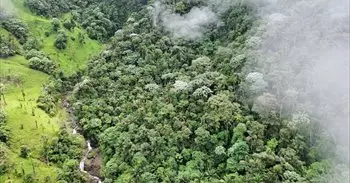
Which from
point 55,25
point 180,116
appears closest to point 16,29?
point 55,25

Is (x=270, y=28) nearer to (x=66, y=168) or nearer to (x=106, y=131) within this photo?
(x=106, y=131)

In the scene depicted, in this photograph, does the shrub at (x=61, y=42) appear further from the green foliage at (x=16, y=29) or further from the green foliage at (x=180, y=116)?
the green foliage at (x=180, y=116)

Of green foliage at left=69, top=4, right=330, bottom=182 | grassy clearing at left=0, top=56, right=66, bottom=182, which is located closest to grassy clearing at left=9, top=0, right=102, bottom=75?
green foliage at left=69, top=4, right=330, bottom=182

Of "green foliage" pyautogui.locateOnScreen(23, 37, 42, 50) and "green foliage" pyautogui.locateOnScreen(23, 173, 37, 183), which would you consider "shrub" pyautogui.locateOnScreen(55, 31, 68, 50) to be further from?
"green foliage" pyautogui.locateOnScreen(23, 173, 37, 183)

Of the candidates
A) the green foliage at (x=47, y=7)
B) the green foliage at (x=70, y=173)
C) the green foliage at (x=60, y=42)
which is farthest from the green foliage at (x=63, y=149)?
the green foliage at (x=47, y=7)

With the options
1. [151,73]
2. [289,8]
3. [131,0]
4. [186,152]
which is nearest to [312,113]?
[186,152]

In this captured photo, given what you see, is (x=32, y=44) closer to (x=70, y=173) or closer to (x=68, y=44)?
(x=68, y=44)
